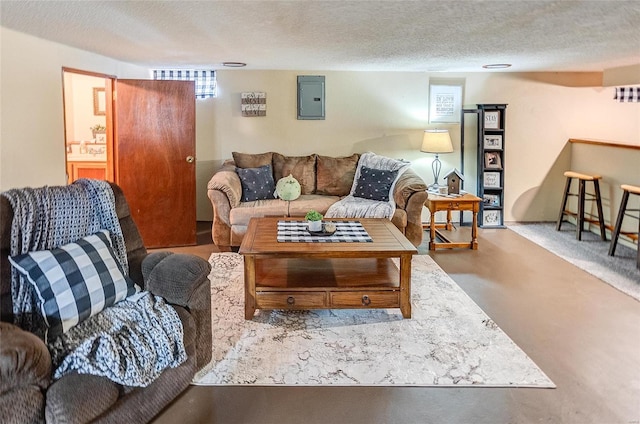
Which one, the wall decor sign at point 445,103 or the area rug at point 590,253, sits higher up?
the wall decor sign at point 445,103

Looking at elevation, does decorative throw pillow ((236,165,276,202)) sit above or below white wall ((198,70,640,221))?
below

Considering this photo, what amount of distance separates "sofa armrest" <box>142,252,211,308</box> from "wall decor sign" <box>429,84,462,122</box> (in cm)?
455

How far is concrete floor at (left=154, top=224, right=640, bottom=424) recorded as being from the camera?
7.84 feet

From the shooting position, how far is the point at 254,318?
353cm

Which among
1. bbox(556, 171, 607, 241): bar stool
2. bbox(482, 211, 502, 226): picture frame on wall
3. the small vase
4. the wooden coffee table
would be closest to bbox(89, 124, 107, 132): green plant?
the wooden coffee table

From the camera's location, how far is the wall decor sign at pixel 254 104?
631 cm

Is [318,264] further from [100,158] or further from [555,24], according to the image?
[100,158]

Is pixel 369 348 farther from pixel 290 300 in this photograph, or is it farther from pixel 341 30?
pixel 341 30

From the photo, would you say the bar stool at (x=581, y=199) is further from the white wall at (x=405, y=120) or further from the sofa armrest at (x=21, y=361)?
the sofa armrest at (x=21, y=361)

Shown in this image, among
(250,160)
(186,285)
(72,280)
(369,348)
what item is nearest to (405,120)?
(250,160)

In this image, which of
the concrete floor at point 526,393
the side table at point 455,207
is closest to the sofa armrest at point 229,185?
the side table at point 455,207

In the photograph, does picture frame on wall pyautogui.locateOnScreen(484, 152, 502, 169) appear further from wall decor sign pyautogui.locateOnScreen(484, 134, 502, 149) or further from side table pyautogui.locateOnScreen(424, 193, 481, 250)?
side table pyautogui.locateOnScreen(424, 193, 481, 250)

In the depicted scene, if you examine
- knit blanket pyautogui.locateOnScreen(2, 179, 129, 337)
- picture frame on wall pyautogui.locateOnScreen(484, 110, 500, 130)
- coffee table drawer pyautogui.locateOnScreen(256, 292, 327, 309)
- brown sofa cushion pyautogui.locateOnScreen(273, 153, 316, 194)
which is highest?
picture frame on wall pyautogui.locateOnScreen(484, 110, 500, 130)

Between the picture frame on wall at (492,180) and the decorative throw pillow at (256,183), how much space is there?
272 centimetres
